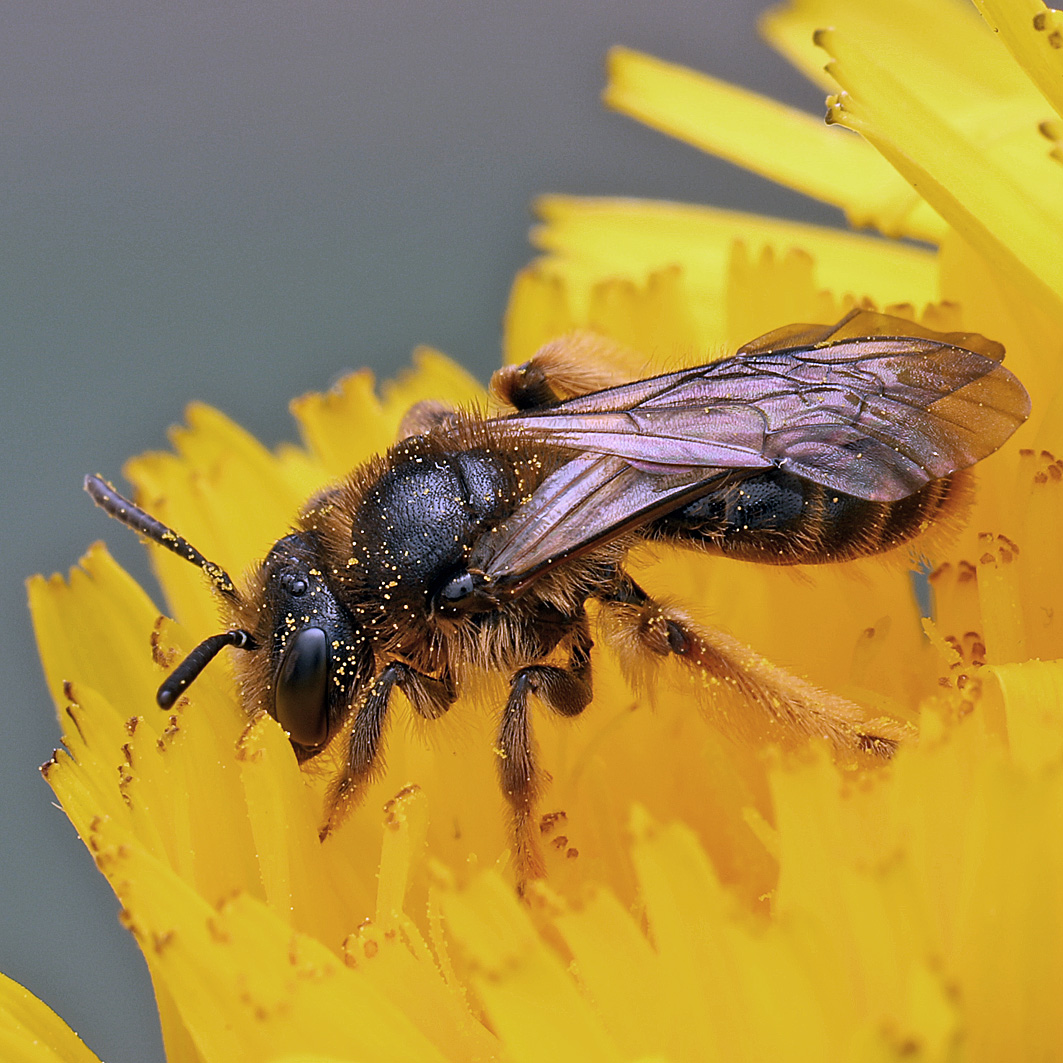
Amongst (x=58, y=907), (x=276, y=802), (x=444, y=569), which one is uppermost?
(x=444, y=569)

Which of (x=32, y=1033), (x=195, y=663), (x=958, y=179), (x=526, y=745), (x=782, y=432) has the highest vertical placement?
(x=958, y=179)

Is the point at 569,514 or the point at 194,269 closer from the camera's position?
the point at 569,514

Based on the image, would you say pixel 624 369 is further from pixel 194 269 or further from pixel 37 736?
pixel 194 269

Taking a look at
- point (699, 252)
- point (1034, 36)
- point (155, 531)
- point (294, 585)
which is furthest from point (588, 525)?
point (699, 252)

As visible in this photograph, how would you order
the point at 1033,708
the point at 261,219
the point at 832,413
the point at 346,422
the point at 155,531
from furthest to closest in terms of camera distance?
the point at 261,219 → the point at 346,422 → the point at 155,531 → the point at 832,413 → the point at 1033,708

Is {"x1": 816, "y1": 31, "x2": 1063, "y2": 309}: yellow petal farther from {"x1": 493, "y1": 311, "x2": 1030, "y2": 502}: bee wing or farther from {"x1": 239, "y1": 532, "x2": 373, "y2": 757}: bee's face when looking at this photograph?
{"x1": 239, "y1": 532, "x2": 373, "y2": 757}: bee's face

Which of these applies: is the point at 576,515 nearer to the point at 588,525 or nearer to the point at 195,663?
the point at 588,525

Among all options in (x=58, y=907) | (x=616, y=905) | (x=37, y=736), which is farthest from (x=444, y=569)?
(x=37, y=736)
